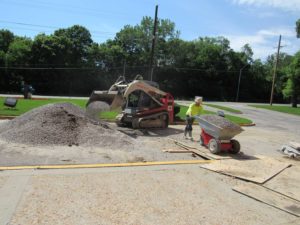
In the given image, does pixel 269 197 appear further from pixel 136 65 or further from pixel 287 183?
pixel 136 65

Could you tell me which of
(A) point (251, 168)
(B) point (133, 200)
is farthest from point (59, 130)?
(A) point (251, 168)

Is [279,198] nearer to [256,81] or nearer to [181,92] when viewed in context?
[181,92]

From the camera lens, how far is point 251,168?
10047mm

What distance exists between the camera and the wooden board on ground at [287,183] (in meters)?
7.96

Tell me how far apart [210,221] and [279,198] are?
7.15ft

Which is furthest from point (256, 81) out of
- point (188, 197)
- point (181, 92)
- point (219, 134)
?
point (188, 197)

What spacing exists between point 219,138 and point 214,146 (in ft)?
1.02

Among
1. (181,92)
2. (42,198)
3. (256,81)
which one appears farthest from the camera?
(256,81)

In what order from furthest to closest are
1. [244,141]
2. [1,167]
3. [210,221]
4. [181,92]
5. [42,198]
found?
[181,92], [244,141], [1,167], [42,198], [210,221]

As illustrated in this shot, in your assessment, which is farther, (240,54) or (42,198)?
(240,54)

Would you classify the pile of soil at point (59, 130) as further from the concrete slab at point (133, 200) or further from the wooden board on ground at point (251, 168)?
the wooden board on ground at point (251, 168)

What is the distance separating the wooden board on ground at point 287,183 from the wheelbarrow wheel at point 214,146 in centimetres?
226

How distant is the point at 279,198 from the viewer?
7.53 meters

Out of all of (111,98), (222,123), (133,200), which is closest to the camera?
(133,200)
